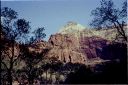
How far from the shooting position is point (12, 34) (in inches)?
1502

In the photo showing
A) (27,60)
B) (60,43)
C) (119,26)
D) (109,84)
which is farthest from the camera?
(60,43)

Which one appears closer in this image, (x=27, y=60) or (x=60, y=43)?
(x=27, y=60)

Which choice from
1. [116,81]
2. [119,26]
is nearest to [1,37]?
[119,26]

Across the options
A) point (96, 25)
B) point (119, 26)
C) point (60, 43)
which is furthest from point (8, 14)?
point (60, 43)

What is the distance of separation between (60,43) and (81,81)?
172982mm

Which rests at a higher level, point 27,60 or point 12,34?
point 12,34

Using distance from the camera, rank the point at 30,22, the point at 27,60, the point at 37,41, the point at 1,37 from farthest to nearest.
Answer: the point at 27,60, the point at 37,41, the point at 30,22, the point at 1,37

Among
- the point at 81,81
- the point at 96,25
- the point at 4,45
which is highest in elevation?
the point at 96,25

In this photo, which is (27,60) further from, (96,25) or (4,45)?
(96,25)

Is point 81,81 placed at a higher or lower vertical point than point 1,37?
lower

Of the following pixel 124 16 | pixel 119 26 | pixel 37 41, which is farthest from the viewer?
pixel 37 41

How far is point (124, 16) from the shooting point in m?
35.6

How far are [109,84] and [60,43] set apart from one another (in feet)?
592

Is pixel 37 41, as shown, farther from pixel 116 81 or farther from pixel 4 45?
pixel 116 81
